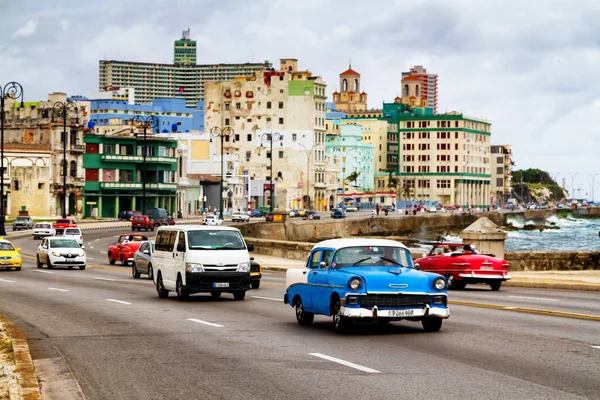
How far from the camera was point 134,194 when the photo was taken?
141m

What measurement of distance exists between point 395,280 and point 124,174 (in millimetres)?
126666

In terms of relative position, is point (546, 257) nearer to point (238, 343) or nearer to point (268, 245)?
point (268, 245)

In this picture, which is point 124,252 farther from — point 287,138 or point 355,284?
point 287,138

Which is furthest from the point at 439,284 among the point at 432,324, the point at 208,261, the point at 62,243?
the point at 62,243

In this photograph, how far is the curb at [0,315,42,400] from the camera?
12052mm

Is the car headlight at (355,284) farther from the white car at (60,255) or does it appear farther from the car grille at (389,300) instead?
the white car at (60,255)

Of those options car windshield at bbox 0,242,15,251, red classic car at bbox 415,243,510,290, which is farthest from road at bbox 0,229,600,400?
car windshield at bbox 0,242,15,251

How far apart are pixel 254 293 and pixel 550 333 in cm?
1381

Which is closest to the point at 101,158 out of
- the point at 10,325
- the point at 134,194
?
the point at 134,194

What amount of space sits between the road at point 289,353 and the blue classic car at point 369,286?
1.27ft

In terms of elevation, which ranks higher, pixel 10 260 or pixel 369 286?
pixel 369 286

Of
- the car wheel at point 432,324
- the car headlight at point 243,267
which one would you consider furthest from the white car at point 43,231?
the car wheel at point 432,324

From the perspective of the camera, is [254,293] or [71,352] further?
[254,293]

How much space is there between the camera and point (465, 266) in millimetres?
32438
